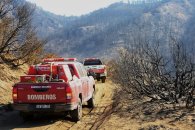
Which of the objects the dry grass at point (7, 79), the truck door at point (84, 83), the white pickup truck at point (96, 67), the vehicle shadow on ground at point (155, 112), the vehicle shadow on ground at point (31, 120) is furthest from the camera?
the white pickup truck at point (96, 67)

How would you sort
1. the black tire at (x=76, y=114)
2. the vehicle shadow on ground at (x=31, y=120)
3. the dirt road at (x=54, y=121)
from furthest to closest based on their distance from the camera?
1. the black tire at (x=76, y=114)
2. the vehicle shadow on ground at (x=31, y=120)
3. the dirt road at (x=54, y=121)

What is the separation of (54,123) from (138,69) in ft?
13.3

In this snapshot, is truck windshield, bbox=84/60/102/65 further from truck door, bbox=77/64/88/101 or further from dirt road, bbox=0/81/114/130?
truck door, bbox=77/64/88/101

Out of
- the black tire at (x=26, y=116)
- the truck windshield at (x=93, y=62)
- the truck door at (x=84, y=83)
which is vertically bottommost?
the black tire at (x=26, y=116)

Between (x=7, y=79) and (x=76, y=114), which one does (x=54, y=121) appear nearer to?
(x=76, y=114)

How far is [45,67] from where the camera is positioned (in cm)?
1567

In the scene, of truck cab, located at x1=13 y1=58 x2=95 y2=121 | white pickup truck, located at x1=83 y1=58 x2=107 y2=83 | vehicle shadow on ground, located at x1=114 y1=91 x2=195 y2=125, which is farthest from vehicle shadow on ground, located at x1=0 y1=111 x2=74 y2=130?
white pickup truck, located at x1=83 y1=58 x2=107 y2=83

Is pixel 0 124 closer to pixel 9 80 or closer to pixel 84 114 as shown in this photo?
pixel 84 114

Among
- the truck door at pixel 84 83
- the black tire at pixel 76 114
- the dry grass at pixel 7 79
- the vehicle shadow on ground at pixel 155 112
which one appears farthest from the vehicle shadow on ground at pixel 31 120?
the dry grass at pixel 7 79

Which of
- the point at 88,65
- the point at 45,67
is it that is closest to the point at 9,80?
the point at 88,65

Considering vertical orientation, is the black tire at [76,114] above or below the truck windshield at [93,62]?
below

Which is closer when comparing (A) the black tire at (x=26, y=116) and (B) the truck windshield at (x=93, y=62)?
(A) the black tire at (x=26, y=116)

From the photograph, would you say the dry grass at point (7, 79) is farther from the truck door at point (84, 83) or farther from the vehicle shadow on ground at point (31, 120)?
the truck door at point (84, 83)

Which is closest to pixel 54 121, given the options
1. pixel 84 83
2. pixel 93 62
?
pixel 84 83
